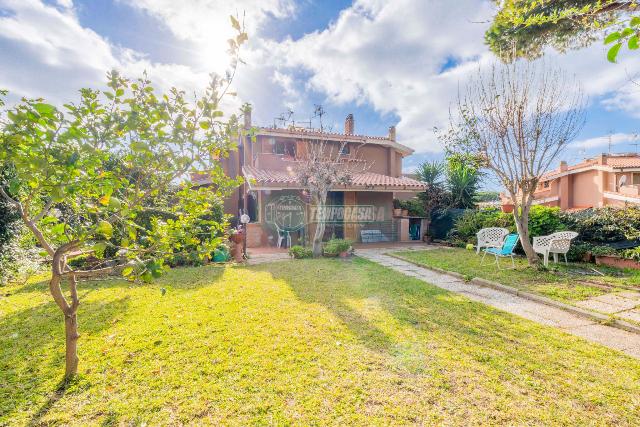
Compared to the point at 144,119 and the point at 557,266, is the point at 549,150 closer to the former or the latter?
the point at 557,266

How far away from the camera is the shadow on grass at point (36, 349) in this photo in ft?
9.49

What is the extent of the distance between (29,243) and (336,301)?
918 cm

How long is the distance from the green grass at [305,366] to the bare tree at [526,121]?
17.4 ft

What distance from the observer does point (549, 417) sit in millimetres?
2582

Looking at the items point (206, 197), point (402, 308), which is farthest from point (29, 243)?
point (402, 308)

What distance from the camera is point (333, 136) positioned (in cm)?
1886

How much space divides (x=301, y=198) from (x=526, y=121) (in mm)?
10788

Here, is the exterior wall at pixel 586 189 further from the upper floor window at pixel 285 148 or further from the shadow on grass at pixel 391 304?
the shadow on grass at pixel 391 304

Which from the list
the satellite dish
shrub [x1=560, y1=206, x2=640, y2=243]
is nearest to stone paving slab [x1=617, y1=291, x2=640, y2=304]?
shrub [x1=560, y1=206, x2=640, y2=243]

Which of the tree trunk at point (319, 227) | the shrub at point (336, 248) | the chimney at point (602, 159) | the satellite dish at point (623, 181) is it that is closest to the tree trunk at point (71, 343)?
the tree trunk at point (319, 227)

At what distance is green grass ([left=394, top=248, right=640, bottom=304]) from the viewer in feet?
21.0

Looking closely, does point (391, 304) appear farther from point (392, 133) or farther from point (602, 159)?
point (602, 159)

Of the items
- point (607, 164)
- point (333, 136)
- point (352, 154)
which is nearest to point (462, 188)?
point (352, 154)

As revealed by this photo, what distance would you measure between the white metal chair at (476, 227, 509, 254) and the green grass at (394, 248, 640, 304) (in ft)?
2.04
